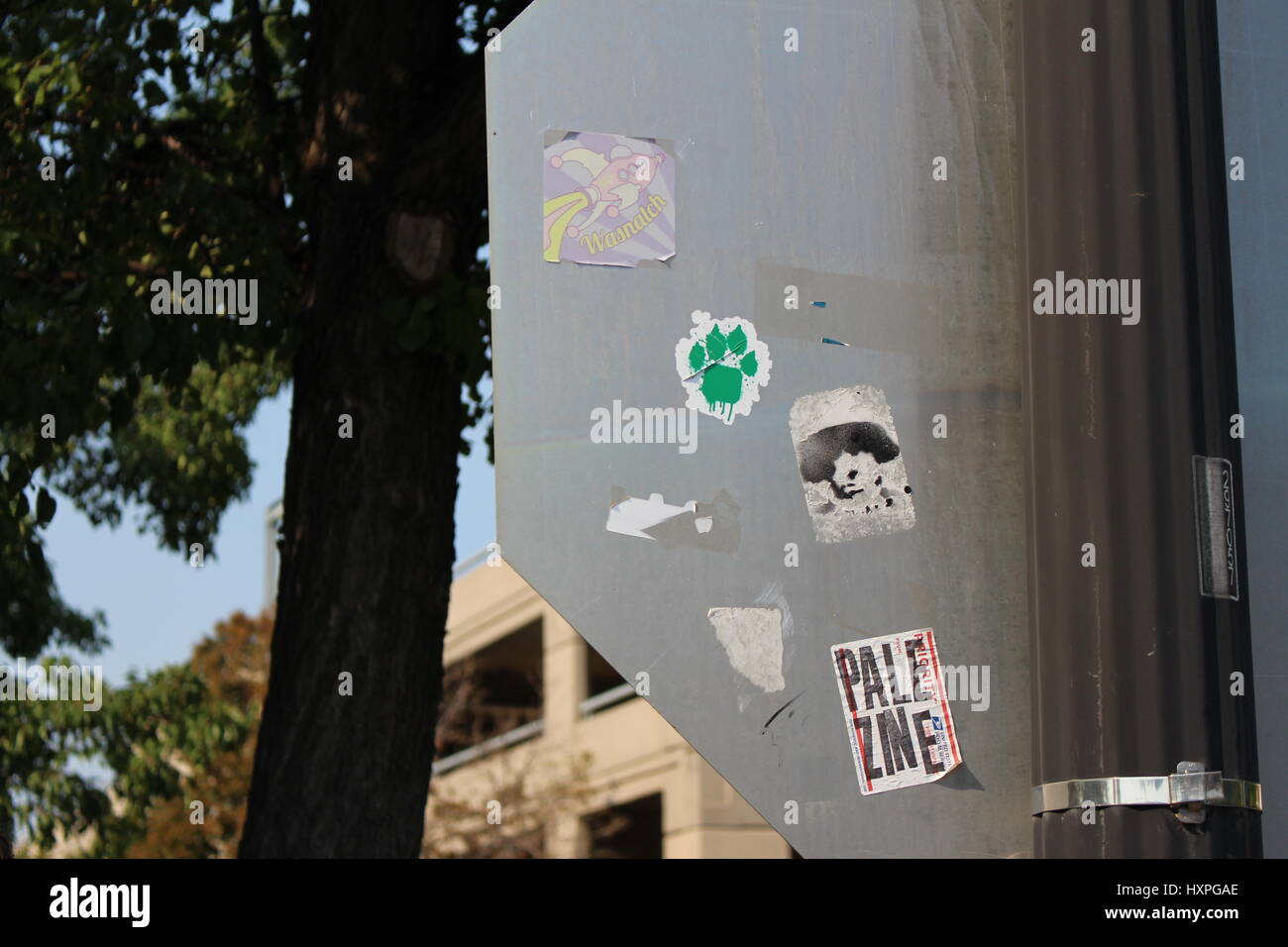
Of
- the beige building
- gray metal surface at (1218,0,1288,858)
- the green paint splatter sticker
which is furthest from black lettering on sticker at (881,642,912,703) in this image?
the beige building

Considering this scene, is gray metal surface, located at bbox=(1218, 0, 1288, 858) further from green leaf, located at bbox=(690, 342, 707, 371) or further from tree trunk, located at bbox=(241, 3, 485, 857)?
tree trunk, located at bbox=(241, 3, 485, 857)

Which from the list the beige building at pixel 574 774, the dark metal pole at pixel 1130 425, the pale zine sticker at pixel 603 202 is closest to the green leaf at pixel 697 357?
the pale zine sticker at pixel 603 202

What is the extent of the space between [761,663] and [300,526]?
3773 mm

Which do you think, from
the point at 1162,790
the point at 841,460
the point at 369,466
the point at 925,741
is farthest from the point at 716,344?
the point at 369,466

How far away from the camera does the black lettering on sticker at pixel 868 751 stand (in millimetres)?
2422

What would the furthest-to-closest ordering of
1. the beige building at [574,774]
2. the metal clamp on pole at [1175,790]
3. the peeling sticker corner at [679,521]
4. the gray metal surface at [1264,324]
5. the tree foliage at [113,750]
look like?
Result: 1. the beige building at [574,774]
2. the tree foliage at [113,750]
3. the gray metal surface at [1264,324]
4. the peeling sticker corner at [679,521]
5. the metal clamp on pole at [1175,790]

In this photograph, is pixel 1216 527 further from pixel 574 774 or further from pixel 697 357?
pixel 574 774

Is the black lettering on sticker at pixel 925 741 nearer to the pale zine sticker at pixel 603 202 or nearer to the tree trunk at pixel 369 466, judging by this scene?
the pale zine sticker at pixel 603 202

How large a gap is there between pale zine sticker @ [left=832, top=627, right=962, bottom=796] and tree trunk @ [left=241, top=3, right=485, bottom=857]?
345 cm

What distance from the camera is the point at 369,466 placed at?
19.1 feet

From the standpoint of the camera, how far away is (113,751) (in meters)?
11.7

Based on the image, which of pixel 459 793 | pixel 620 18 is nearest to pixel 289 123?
pixel 620 18

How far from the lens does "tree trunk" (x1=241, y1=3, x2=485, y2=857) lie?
5.60 meters

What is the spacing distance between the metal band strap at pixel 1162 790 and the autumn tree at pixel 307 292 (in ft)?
12.5
